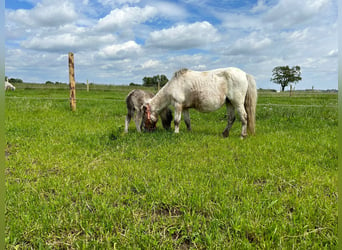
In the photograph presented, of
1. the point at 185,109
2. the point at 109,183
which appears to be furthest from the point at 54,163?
the point at 185,109

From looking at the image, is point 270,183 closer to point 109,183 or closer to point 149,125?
point 109,183

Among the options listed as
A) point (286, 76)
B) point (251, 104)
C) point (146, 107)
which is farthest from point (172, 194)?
point (286, 76)

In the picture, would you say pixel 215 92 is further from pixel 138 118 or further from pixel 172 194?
pixel 172 194

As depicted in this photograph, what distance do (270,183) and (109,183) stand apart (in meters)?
2.28

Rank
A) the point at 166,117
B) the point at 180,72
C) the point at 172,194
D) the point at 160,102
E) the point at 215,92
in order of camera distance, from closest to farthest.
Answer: the point at 172,194
the point at 215,92
the point at 180,72
the point at 160,102
the point at 166,117

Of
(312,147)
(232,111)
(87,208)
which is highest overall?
(232,111)

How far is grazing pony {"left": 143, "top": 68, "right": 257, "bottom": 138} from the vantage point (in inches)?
261

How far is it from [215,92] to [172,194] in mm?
4331

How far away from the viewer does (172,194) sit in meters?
2.87

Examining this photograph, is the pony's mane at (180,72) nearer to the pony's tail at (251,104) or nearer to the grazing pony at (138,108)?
the grazing pony at (138,108)

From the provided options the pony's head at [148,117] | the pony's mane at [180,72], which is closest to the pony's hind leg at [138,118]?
the pony's head at [148,117]

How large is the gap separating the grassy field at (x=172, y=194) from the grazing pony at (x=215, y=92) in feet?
4.55

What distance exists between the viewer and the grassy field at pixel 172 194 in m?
2.16

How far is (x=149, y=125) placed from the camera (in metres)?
7.22
